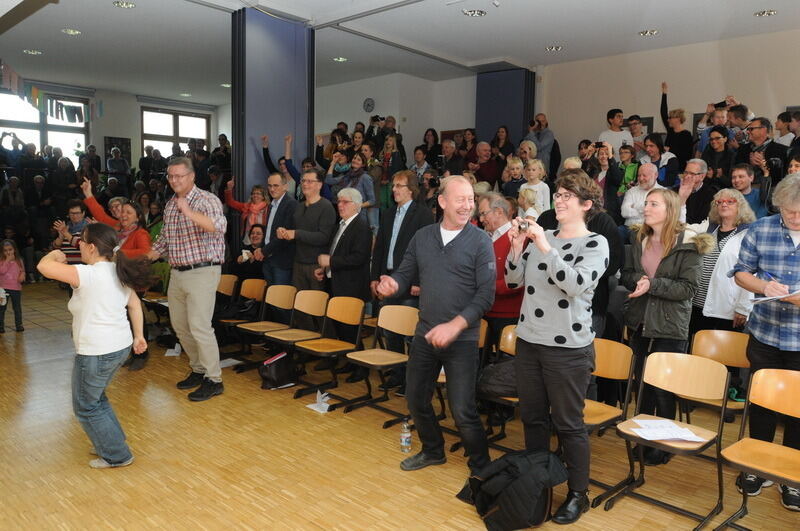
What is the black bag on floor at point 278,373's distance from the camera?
461 centimetres

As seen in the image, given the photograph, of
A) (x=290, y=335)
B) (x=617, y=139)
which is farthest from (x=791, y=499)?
(x=617, y=139)

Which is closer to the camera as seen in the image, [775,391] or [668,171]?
[775,391]

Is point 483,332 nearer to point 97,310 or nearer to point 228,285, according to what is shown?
point 97,310

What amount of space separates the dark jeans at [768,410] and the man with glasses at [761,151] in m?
2.81

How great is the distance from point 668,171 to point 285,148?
4.31m

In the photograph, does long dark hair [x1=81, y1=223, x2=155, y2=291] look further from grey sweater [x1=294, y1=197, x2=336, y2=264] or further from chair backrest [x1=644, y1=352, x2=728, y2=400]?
chair backrest [x1=644, y1=352, x2=728, y2=400]

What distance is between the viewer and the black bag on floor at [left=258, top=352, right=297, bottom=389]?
181 inches

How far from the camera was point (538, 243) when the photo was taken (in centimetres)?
245

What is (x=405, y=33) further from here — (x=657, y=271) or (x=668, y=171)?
(x=657, y=271)

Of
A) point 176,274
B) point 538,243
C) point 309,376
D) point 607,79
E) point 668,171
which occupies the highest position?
point 607,79

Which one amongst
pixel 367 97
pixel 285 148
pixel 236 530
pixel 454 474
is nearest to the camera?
pixel 236 530

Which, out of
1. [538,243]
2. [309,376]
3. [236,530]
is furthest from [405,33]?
[236,530]

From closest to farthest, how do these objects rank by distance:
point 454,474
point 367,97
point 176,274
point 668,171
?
point 454,474 < point 176,274 < point 668,171 < point 367,97

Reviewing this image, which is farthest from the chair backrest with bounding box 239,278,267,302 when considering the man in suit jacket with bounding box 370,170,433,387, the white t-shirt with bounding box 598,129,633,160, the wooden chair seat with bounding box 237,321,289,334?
the white t-shirt with bounding box 598,129,633,160
